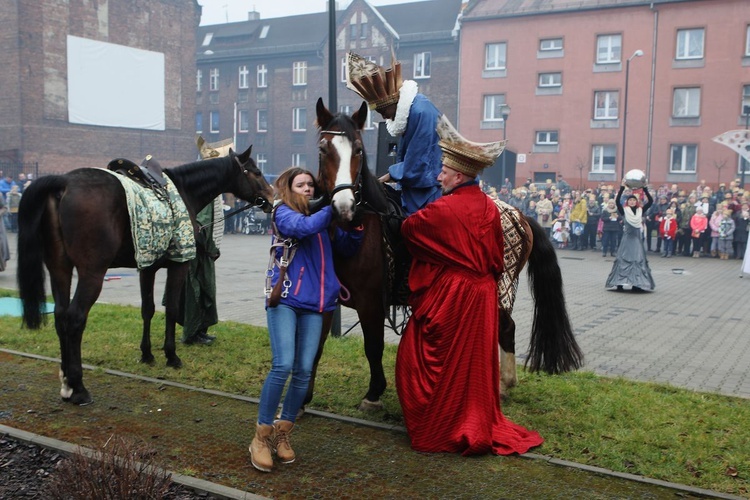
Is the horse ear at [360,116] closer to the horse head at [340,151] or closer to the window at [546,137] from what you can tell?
the horse head at [340,151]

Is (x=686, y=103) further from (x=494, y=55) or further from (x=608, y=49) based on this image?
(x=494, y=55)

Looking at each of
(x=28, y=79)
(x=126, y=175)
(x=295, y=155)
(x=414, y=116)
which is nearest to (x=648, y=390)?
(x=414, y=116)

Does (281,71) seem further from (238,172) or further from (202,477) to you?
(202,477)

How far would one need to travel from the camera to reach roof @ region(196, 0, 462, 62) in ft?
159

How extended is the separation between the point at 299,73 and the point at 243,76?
200 inches

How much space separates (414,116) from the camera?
5539mm

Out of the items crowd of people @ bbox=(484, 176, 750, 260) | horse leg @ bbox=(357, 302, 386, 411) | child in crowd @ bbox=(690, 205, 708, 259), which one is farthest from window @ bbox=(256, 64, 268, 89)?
horse leg @ bbox=(357, 302, 386, 411)

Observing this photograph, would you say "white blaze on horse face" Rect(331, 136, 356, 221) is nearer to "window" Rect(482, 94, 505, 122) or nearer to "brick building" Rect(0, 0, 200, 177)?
"brick building" Rect(0, 0, 200, 177)

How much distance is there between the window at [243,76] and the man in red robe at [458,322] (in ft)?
Answer: 171

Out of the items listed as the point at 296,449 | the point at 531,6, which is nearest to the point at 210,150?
the point at 296,449

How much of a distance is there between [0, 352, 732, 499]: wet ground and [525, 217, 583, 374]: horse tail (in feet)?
5.84

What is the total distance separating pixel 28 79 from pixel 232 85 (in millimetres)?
19240

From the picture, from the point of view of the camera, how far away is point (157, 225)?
261 inches

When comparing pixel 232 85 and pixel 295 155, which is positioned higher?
pixel 232 85
